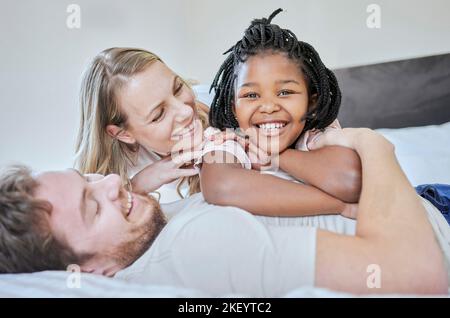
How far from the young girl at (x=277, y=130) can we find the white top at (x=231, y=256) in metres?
0.09

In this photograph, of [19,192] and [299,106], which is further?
[299,106]

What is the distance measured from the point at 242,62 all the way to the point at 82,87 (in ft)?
0.98

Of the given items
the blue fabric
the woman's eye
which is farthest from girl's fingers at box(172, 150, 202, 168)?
the blue fabric

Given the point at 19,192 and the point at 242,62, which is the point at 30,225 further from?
the point at 242,62

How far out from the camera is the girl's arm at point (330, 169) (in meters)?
0.64

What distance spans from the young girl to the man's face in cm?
12

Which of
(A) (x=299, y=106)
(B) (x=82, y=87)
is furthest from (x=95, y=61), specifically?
(A) (x=299, y=106)

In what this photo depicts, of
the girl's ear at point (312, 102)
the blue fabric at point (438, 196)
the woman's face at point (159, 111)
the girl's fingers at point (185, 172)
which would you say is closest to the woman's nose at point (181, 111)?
the woman's face at point (159, 111)

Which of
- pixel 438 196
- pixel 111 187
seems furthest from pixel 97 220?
pixel 438 196

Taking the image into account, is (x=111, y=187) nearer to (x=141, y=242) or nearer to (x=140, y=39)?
(x=141, y=242)

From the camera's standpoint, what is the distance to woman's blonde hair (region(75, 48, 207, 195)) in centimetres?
76

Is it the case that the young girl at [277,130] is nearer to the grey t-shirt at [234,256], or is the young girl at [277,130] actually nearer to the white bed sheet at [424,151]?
the grey t-shirt at [234,256]

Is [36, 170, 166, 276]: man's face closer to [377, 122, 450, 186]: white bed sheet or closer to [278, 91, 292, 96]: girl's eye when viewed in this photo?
[278, 91, 292, 96]: girl's eye
